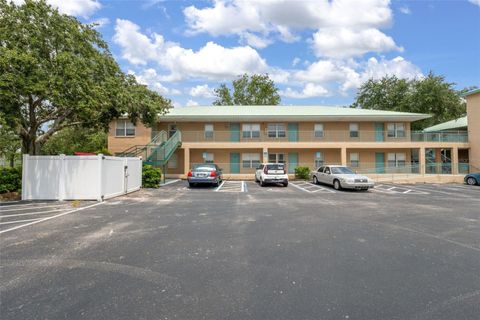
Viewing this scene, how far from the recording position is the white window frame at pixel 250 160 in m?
25.9

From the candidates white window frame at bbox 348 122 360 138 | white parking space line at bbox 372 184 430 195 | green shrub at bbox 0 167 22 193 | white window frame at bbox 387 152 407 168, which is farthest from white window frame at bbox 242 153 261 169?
green shrub at bbox 0 167 22 193

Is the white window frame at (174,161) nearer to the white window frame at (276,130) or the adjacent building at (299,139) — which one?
the adjacent building at (299,139)

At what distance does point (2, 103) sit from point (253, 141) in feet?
60.7

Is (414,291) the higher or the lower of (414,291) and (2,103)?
the lower

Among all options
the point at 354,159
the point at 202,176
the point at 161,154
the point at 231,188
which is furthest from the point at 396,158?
the point at 161,154

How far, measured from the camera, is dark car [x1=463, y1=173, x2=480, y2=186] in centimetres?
2066

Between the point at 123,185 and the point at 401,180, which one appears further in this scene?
the point at 401,180

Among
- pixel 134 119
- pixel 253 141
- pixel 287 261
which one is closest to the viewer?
pixel 287 261

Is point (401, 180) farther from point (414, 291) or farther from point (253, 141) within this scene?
point (414, 291)

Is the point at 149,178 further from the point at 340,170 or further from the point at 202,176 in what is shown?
the point at 340,170

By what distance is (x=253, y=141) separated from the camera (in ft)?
84.4

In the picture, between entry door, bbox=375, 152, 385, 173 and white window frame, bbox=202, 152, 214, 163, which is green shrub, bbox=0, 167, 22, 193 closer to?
white window frame, bbox=202, 152, 214, 163

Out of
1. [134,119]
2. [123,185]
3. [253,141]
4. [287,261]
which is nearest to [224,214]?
[287,261]

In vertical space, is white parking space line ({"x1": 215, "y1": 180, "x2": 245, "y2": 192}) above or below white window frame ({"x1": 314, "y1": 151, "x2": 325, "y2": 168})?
below
